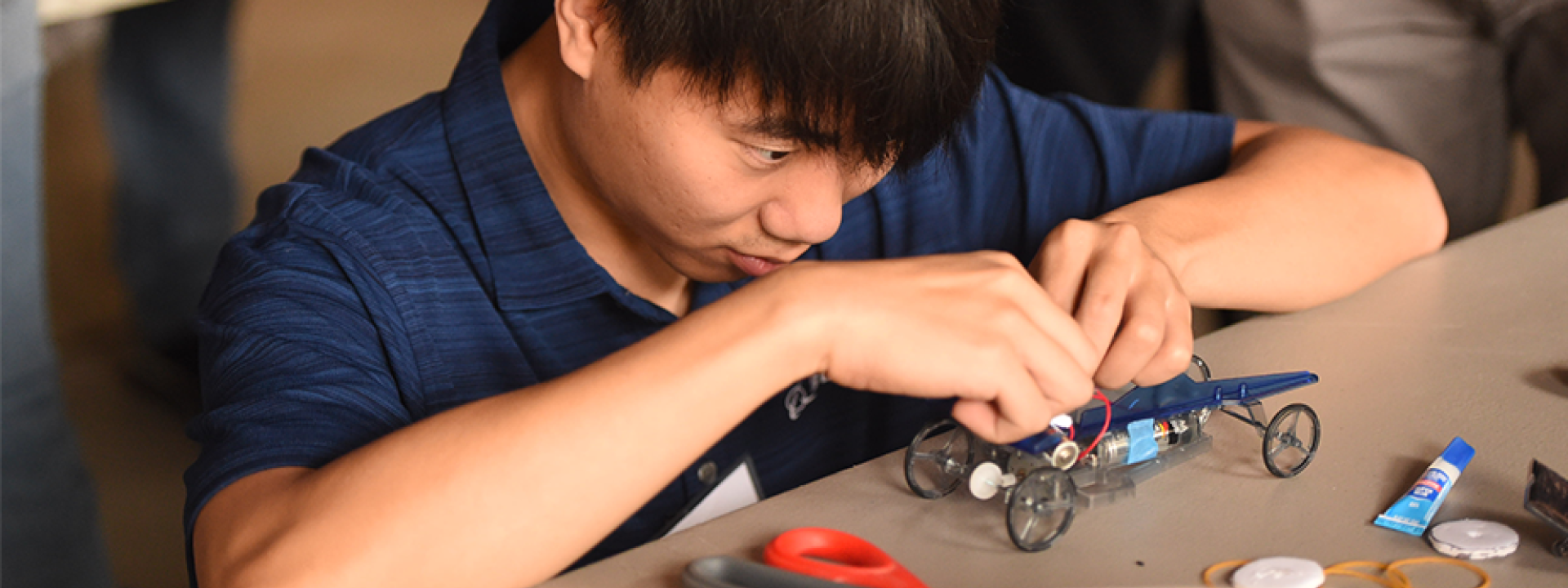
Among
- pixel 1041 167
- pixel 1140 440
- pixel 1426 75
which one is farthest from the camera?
pixel 1426 75

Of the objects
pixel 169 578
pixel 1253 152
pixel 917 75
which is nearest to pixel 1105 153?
pixel 1253 152

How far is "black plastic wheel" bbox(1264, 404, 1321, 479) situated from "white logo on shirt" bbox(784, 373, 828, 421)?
39 cm

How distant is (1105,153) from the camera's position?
1040 mm

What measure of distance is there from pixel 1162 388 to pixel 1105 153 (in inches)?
16.2

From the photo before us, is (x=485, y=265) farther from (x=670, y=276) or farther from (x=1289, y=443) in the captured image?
(x=1289, y=443)

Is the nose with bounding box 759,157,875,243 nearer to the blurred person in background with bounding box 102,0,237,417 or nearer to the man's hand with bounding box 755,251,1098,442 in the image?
the man's hand with bounding box 755,251,1098,442

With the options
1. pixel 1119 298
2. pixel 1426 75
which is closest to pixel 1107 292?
pixel 1119 298

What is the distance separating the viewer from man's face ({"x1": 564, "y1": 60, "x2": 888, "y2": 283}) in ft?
2.20

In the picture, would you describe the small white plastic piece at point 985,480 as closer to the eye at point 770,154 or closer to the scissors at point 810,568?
the scissors at point 810,568

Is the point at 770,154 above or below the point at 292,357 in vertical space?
above

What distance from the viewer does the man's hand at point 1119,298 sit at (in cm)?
68

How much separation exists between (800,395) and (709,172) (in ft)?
1.05

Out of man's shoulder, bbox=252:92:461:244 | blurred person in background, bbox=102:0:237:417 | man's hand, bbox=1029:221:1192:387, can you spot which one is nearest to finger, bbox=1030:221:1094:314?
man's hand, bbox=1029:221:1192:387

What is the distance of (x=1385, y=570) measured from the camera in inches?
20.9
